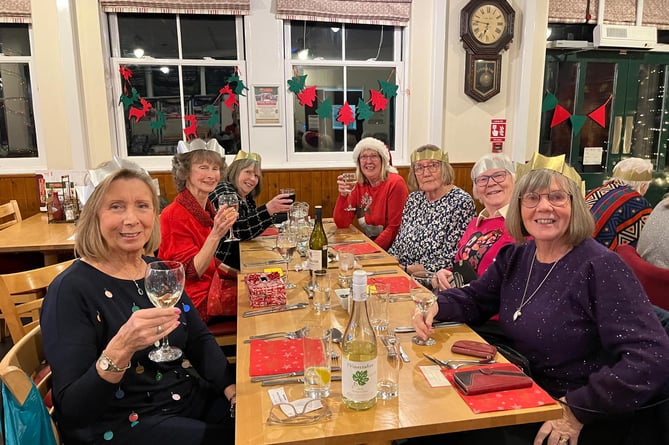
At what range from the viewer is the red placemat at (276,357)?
1.29 meters

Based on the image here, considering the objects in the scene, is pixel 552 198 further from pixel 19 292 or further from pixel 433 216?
pixel 19 292

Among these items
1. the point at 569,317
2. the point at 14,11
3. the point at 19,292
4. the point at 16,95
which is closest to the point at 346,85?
the point at 14,11

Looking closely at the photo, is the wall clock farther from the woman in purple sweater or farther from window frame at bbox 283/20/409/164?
the woman in purple sweater

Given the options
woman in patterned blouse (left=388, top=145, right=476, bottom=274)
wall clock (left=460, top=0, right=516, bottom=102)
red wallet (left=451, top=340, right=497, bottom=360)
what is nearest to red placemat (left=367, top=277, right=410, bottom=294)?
red wallet (left=451, top=340, right=497, bottom=360)

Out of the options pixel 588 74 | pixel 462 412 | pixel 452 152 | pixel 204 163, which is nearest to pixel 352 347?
pixel 462 412

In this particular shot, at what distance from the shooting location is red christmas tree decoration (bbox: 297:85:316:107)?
4520 millimetres

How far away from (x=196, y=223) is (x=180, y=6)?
2727 mm

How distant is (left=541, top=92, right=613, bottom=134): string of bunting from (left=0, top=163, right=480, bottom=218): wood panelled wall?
108 cm

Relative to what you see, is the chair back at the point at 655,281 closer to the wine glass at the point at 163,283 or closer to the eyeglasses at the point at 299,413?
the eyeglasses at the point at 299,413

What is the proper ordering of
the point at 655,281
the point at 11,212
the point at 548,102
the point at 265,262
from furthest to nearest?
1. the point at 548,102
2. the point at 11,212
3. the point at 265,262
4. the point at 655,281

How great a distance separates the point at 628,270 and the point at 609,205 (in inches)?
60.2

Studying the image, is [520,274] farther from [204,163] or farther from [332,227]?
[332,227]

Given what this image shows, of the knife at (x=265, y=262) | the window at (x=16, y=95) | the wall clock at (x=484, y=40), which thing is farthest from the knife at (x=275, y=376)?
the window at (x=16, y=95)

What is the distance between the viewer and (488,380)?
1220 millimetres
